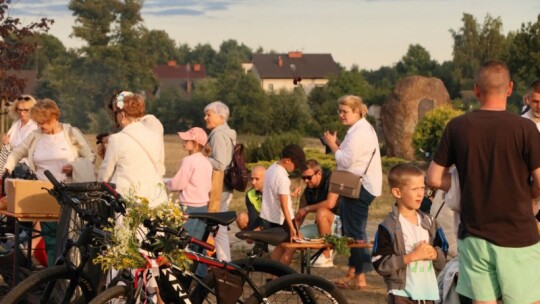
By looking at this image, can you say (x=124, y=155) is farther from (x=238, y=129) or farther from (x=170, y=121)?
(x=170, y=121)

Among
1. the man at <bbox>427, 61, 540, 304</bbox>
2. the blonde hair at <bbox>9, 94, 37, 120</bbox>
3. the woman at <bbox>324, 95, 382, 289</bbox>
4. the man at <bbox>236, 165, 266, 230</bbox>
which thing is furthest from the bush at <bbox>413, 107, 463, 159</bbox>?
the man at <bbox>427, 61, 540, 304</bbox>

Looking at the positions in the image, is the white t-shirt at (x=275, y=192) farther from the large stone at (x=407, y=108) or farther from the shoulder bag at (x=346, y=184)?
the large stone at (x=407, y=108)

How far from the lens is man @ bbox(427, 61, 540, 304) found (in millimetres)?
5715

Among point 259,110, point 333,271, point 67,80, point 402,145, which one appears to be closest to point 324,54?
point 67,80

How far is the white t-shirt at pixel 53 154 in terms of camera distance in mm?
10055

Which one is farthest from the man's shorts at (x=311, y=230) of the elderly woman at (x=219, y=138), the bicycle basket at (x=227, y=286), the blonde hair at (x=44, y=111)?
the bicycle basket at (x=227, y=286)

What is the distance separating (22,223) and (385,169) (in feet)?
55.6

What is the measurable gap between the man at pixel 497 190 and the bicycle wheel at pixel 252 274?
1372 millimetres

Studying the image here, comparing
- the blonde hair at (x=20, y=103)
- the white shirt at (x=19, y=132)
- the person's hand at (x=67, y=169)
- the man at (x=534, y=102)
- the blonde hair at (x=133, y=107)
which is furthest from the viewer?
Result: the blonde hair at (x=20, y=103)

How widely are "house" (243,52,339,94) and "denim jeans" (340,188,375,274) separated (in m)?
93.0

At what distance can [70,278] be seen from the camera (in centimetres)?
688

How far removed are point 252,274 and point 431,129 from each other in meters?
20.6

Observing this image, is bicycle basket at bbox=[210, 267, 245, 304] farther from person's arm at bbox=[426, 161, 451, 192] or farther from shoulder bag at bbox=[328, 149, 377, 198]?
shoulder bag at bbox=[328, 149, 377, 198]

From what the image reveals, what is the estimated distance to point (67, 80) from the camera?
78.9m
